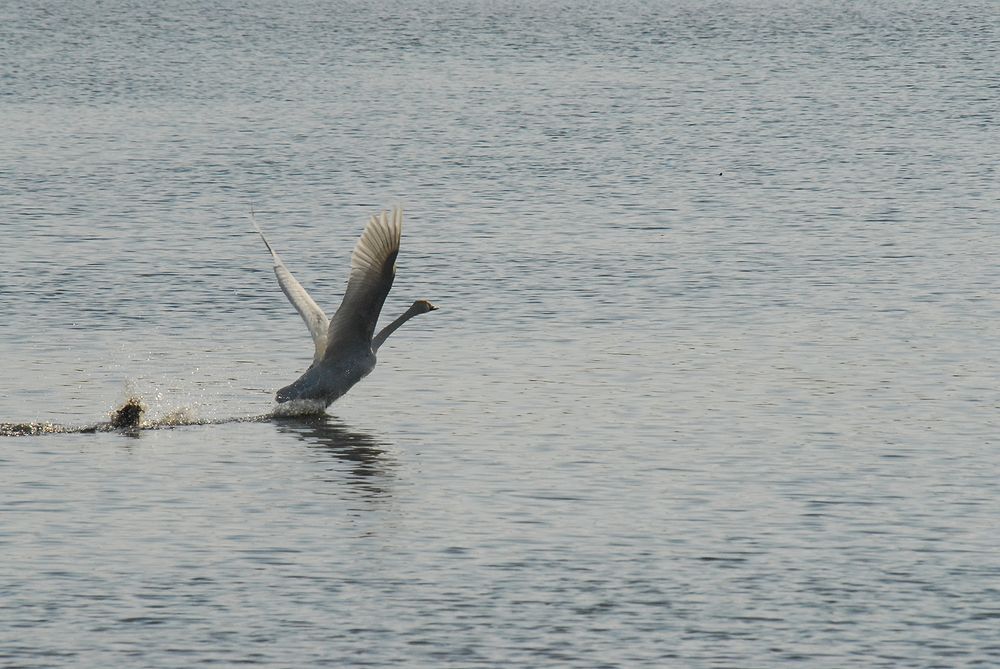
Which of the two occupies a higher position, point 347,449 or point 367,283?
point 367,283

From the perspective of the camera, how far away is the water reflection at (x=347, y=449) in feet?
67.5

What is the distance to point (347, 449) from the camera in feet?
72.3

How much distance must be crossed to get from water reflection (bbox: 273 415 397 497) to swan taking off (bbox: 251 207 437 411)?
0.30 metres

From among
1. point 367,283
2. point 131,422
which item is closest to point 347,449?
point 367,283

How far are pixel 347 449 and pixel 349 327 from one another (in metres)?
1.85

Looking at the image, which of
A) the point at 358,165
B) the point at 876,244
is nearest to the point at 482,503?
the point at 876,244

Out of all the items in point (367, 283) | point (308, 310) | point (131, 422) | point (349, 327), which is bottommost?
point (131, 422)

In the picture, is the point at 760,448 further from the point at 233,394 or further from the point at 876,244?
the point at 876,244

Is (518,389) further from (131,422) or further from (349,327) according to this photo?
(131,422)

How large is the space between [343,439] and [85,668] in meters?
8.00

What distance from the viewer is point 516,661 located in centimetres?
1494

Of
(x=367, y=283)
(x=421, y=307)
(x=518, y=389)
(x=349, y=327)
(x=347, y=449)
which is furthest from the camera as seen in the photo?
(x=518, y=389)

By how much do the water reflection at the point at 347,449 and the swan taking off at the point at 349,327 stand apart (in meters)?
0.30

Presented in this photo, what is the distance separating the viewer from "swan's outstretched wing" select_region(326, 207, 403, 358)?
22547 millimetres
